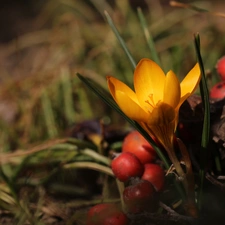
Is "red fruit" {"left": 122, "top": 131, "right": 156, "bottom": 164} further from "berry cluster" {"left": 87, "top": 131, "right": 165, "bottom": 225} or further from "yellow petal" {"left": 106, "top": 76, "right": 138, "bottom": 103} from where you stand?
"yellow petal" {"left": 106, "top": 76, "right": 138, "bottom": 103}

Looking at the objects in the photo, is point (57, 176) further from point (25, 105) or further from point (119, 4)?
point (119, 4)

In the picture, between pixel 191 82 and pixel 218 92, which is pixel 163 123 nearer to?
pixel 191 82

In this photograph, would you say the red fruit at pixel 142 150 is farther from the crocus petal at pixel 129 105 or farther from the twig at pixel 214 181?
A: the crocus petal at pixel 129 105

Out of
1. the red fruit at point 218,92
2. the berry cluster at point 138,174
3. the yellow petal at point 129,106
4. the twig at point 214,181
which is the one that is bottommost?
the twig at point 214,181

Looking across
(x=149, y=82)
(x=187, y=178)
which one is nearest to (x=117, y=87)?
(x=149, y=82)

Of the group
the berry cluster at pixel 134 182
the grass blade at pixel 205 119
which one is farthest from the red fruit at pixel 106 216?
the grass blade at pixel 205 119

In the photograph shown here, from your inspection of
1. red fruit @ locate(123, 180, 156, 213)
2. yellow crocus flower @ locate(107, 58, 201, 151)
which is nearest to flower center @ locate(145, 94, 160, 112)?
yellow crocus flower @ locate(107, 58, 201, 151)
